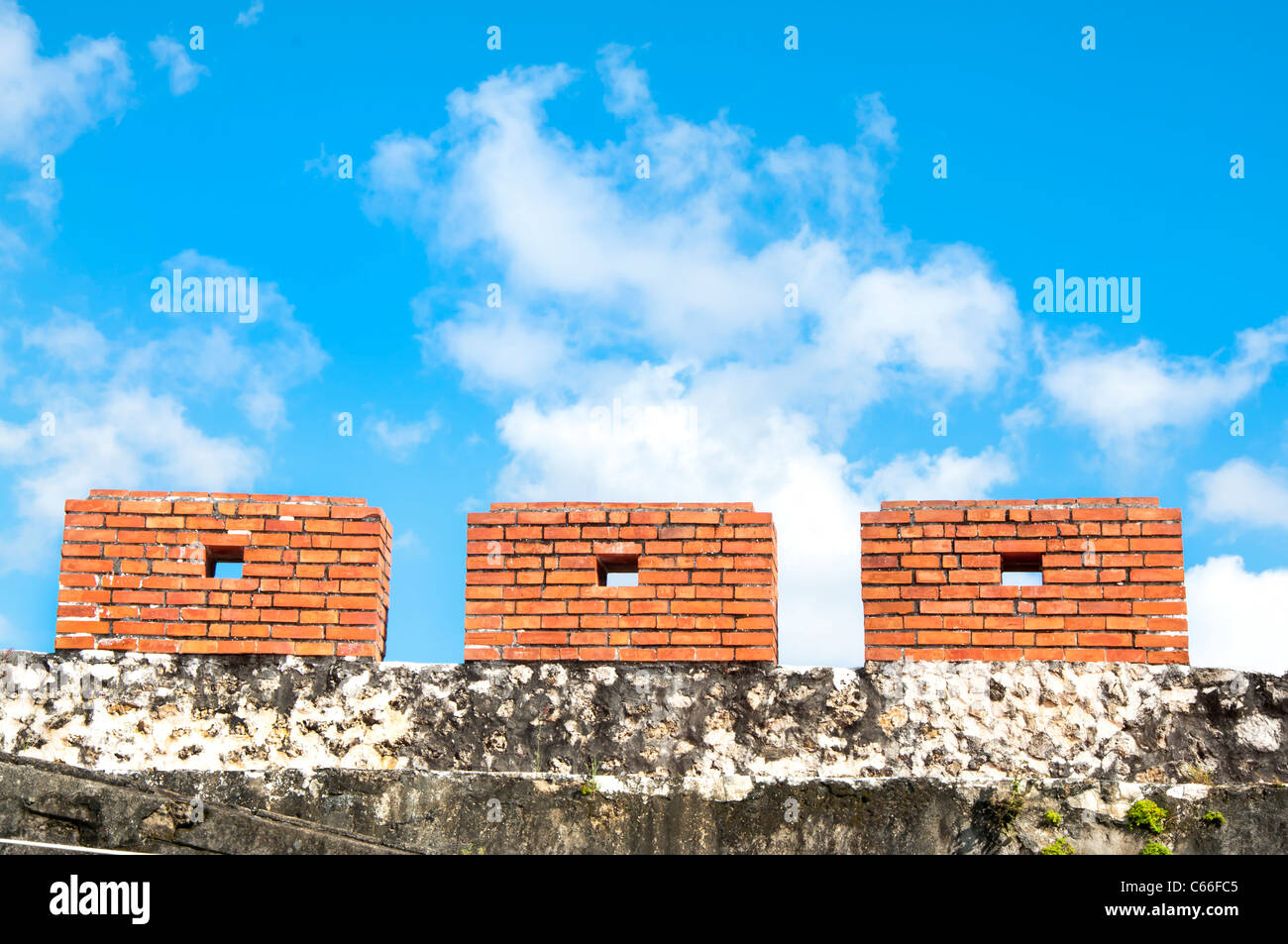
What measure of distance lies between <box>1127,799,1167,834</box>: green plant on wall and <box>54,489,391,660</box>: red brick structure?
3189 millimetres

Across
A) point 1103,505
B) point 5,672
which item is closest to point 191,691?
point 5,672

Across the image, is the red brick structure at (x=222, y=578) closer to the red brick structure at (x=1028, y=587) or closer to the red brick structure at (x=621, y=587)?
the red brick structure at (x=621, y=587)

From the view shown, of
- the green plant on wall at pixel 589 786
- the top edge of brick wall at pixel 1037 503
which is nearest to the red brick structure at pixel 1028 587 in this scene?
the top edge of brick wall at pixel 1037 503

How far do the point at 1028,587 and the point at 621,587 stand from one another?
5.70 feet

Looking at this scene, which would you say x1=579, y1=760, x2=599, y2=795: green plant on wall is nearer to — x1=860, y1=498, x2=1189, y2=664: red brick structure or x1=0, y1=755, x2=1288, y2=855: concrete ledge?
x1=0, y1=755, x2=1288, y2=855: concrete ledge

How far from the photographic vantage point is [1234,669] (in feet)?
18.4

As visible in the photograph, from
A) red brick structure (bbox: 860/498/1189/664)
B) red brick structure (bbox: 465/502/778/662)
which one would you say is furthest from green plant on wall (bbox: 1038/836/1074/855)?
red brick structure (bbox: 465/502/778/662)

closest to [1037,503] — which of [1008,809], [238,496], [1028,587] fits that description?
[1028,587]

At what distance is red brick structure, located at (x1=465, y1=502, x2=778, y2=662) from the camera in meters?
5.79

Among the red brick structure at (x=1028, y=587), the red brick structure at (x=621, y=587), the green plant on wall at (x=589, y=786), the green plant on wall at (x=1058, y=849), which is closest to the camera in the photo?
the green plant on wall at (x=1058, y=849)

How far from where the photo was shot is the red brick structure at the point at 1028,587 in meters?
5.68
